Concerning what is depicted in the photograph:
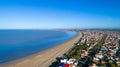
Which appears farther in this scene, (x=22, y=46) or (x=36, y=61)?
(x=22, y=46)

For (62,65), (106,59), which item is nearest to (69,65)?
(62,65)

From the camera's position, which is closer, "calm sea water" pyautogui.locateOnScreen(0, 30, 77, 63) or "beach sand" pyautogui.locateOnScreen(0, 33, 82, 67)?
"beach sand" pyautogui.locateOnScreen(0, 33, 82, 67)

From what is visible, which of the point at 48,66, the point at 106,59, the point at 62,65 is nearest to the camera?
the point at 62,65

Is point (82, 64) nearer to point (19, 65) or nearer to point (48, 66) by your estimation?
point (48, 66)

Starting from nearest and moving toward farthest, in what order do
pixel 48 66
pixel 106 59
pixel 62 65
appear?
pixel 62 65 → pixel 48 66 → pixel 106 59

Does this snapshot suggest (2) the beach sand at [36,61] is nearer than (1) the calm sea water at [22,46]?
Yes

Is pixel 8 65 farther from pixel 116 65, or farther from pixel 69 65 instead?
pixel 116 65

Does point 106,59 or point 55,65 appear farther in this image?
point 106,59

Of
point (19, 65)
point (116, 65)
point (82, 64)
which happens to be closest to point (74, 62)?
point (82, 64)

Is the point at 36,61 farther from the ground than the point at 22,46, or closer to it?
farther from the ground
